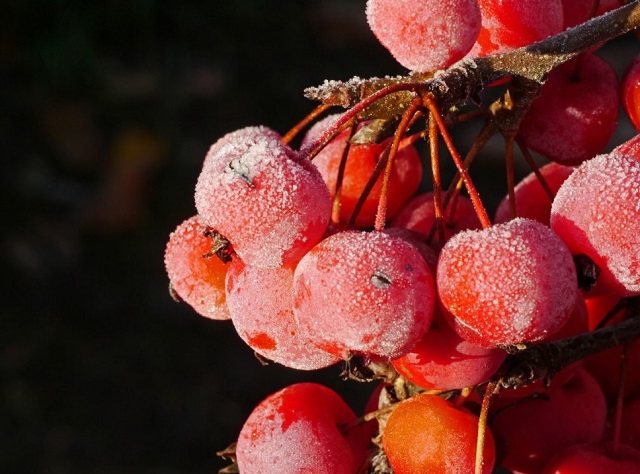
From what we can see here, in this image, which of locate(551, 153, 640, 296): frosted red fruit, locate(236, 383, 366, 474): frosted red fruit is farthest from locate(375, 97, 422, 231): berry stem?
locate(236, 383, 366, 474): frosted red fruit

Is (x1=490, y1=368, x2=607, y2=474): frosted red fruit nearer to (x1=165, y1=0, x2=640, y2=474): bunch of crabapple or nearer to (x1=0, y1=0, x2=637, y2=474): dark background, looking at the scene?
(x1=165, y1=0, x2=640, y2=474): bunch of crabapple

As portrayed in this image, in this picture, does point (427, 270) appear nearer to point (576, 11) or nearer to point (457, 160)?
point (457, 160)

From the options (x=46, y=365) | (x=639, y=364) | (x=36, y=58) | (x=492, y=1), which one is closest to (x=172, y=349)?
(x=46, y=365)

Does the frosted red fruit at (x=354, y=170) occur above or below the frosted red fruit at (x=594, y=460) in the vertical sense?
above

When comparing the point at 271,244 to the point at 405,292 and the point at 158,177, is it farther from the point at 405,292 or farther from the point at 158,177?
the point at 158,177

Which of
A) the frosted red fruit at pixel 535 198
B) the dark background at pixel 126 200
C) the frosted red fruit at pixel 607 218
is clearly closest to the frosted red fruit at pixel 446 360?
the frosted red fruit at pixel 607 218

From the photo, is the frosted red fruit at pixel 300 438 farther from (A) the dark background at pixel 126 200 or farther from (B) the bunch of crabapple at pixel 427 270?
(A) the dark background at pixel 126 200

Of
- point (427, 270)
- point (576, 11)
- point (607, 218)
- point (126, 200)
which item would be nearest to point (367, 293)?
point (427, 270)
